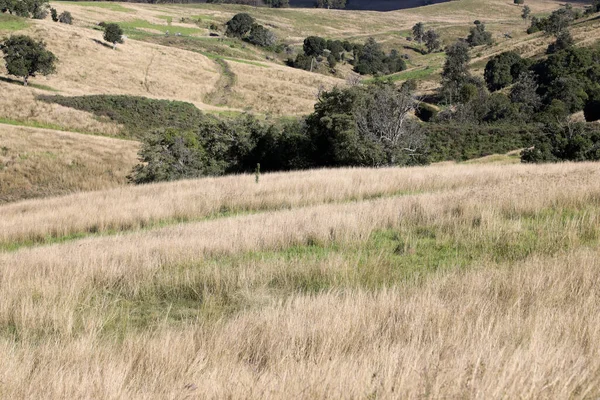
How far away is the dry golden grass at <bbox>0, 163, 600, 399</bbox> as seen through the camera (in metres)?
2.48

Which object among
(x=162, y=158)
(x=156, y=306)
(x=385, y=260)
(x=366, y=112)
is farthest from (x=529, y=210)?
(x=162, y=158)

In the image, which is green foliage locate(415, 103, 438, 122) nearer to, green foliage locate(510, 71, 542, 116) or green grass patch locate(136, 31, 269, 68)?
green foliage locate(510, 71, 542, 116)

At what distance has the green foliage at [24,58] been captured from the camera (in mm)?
52938

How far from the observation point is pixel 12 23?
227 feet

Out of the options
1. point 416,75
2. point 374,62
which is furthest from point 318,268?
point 374,62

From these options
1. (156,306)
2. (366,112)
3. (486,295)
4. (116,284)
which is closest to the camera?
(486,295)

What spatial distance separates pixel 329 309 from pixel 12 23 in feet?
266

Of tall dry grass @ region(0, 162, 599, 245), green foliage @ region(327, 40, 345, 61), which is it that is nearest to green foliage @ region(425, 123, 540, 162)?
tall dry grass @ region(0, 162, 599, 245)

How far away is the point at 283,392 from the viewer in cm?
238

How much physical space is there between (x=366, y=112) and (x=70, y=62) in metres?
55.3

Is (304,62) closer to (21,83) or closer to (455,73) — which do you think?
(455,73)

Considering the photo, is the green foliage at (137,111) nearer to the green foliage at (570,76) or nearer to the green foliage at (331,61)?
the green foliage at (570,76)

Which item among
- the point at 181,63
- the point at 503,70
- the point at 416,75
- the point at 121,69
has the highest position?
the point at 503,70

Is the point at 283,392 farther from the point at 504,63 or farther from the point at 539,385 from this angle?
the point at 504,63
